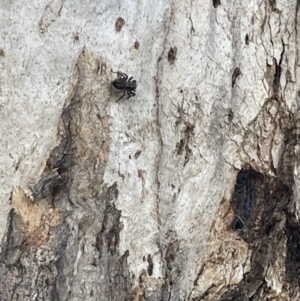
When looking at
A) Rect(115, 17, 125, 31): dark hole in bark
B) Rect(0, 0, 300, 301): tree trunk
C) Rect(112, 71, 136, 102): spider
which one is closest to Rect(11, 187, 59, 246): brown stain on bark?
Rect(0, 0, 300, 301): tree trunk

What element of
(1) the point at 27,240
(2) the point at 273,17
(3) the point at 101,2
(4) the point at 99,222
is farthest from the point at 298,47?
(1) the point at 27,240

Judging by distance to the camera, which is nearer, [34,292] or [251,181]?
[34,292]

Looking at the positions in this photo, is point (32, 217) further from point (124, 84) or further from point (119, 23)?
point (119, 23)

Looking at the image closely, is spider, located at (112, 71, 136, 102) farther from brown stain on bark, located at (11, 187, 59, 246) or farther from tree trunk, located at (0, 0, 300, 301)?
brown stain on bark, located at (11, 187, 59, 246)

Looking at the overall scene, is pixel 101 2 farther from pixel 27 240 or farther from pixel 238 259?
pixel 238 259

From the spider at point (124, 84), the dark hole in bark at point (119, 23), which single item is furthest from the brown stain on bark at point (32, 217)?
the dark hole in bark at point (119, 23)

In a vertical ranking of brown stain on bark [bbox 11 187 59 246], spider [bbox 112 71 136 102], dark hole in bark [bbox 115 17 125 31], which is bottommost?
brown stain on bark [bbox 11 187 59 246]

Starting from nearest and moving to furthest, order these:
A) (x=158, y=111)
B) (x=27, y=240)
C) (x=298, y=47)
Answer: (x=27, y=240), (x=158, y=111), (x=298, y=47)
